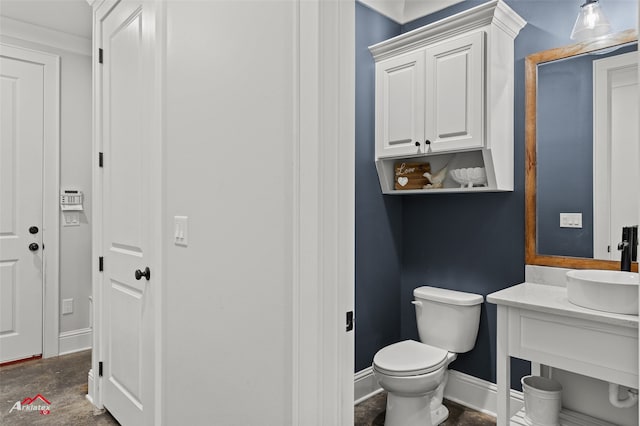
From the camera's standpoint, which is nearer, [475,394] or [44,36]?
[475,394]

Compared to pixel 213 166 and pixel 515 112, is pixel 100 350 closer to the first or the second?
pixel 213 166

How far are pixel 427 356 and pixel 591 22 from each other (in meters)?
1.79

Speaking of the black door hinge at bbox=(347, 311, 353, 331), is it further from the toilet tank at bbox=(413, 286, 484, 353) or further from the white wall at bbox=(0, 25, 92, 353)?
the white wall at bbox=(0, 25, 92, 353)

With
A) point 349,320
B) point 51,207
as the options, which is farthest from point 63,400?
point 349,320

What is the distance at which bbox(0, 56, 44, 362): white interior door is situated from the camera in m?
3.01

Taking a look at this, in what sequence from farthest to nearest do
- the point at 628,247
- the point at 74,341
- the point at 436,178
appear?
1. the point at 74,341
2. the point at 436,178
3. the point at 628,247

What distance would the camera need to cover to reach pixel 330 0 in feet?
3.45

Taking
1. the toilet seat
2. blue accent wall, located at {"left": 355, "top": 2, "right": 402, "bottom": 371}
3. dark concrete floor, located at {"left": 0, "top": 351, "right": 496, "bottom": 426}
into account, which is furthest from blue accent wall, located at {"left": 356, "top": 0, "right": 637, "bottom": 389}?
the toilet seat

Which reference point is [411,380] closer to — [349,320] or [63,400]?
[349,320]

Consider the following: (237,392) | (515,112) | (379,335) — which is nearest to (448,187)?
(515,112)

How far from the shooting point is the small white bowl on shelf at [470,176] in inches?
92.0

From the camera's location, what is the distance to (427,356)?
218 cm

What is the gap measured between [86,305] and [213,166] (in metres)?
2.65

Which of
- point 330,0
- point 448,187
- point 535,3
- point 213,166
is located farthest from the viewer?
point 448,187
